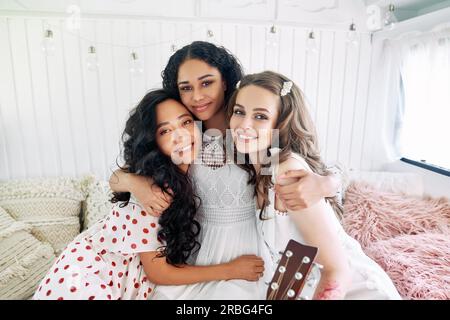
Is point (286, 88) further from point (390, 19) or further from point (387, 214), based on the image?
point (387, 214)

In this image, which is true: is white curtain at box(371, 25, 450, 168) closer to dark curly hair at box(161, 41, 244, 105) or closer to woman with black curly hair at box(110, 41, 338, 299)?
woman with black curly hair at box(110, 41, 338, 299)

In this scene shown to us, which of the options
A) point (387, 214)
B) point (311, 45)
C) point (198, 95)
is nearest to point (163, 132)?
point (198, 95)

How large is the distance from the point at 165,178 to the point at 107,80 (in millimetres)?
328

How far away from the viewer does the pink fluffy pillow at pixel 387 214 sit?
2.77ft

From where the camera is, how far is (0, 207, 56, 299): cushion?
2.76 feet

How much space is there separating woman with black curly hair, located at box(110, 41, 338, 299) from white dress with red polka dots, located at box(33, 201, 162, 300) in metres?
0.06

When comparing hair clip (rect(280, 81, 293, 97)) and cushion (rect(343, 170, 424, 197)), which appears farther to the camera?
cushion (rect(343, 170, 424, 197))

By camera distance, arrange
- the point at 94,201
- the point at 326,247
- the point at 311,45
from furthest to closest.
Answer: the point at 94,201 → the point at 311,45 → the point at 326,247

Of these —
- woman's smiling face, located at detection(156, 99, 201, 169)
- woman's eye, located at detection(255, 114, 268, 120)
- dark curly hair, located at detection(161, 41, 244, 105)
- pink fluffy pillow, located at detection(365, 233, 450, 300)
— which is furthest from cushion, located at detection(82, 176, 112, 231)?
pink fluffy pillow, located at detection(365, 233, 450, 300)

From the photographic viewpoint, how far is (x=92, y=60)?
820 mm

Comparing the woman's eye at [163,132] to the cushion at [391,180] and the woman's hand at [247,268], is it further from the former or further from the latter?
the cushion at [391,180]

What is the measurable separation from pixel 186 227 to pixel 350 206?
486 millimetres
